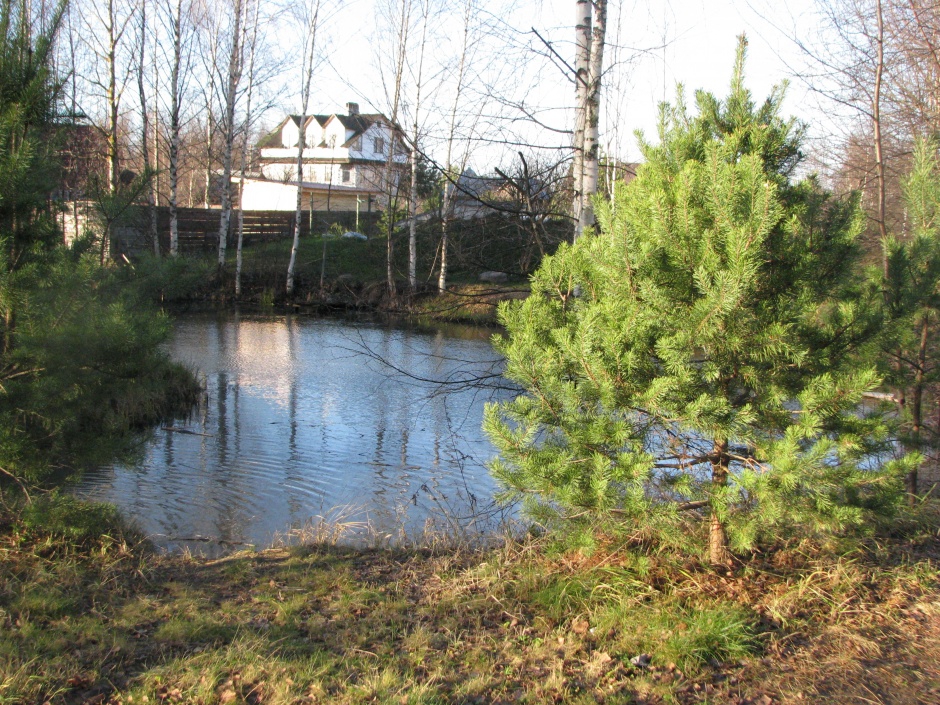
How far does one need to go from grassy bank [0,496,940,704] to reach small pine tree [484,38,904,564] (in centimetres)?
50

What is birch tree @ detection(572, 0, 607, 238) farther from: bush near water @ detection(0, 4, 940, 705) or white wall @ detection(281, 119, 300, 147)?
white wall @ detection(281, 119, 300, 147)

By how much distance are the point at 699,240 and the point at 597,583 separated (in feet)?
6.92

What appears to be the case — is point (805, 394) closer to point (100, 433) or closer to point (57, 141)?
point (100, 433)

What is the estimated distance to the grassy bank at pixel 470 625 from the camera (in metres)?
3.69

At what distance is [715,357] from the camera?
450cm

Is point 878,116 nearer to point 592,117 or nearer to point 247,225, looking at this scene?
point 592,117

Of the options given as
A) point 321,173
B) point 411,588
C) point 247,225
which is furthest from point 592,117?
point 321,173

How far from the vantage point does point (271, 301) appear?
91.7 ft

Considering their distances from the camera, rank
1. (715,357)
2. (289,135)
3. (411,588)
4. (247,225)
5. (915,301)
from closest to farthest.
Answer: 1. (715,357)
2. (411,588)
3. (915,301)
4. (247,225)
5. (289,135)

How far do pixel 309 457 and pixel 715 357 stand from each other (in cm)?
691

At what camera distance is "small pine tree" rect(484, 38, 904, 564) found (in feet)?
13.7

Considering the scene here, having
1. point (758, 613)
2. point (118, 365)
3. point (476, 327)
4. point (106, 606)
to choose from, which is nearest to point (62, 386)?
point (118, 365)

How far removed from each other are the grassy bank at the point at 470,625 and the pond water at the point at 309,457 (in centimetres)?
131

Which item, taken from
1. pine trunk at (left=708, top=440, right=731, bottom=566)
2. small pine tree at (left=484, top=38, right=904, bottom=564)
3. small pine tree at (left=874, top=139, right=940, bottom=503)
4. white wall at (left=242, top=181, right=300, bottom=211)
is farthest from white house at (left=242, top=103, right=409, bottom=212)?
pine trunk at (left=708, top=440, right=731, bottom=566)
